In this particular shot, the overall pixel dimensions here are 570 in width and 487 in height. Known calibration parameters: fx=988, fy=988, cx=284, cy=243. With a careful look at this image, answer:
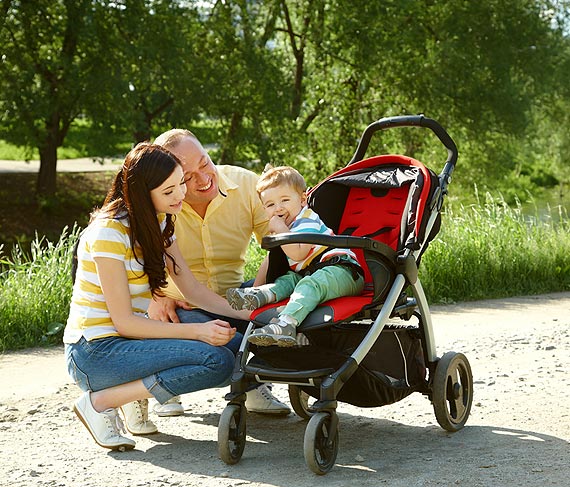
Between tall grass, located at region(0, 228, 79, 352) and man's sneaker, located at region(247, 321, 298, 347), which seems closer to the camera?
man's sneaker, located at region(247, 321, 298, 347)

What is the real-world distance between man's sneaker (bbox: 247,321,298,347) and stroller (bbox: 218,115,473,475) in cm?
11

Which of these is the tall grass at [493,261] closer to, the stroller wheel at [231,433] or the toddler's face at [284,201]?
the toddler's face at [284,201]

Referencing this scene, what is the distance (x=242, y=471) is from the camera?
394cm

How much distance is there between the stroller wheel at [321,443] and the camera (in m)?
3.75

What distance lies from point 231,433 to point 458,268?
4.78m

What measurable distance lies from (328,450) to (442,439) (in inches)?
28.6

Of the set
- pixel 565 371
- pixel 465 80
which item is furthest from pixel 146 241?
pixel 465 80

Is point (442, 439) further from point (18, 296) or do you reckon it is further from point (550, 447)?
point (18, 296)

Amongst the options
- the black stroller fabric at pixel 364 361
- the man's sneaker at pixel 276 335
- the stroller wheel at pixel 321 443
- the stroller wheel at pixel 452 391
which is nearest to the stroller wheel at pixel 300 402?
the black stroller fabric at pixel 364 361

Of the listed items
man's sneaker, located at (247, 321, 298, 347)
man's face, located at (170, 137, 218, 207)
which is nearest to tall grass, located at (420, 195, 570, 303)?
man's face, located at (170, 137, 218, 207)

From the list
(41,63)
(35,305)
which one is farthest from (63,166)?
(35,305)

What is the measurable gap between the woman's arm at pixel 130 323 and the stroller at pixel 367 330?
0.21 metres

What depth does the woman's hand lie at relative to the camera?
421 centimetres

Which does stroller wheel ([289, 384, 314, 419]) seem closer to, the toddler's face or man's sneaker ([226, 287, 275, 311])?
man's sneaker ([226, 287, 275, 311])
